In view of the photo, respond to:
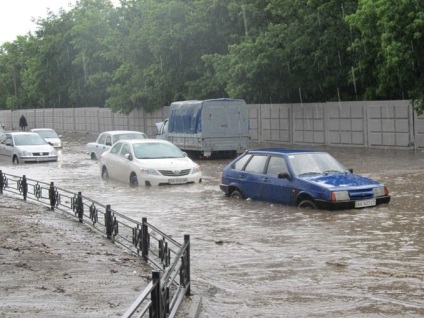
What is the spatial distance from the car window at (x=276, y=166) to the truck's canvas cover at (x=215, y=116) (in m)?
15.8

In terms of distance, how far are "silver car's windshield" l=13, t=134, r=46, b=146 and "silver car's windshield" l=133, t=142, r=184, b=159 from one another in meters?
12.0

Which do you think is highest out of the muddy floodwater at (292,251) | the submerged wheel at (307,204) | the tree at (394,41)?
the tree at (394,41)

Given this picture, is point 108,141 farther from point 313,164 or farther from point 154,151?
point 313,164

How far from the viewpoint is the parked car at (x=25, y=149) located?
104 ft

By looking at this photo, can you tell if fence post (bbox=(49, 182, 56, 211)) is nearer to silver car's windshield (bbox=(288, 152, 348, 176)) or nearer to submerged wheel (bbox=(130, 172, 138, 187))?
silver car's windshield (bbox=(288, 152, 348, 176))

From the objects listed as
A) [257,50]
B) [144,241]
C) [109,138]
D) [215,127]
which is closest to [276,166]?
[144,241]

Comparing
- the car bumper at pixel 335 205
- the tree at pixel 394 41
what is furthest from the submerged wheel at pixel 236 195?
the tree at pixel 394 41

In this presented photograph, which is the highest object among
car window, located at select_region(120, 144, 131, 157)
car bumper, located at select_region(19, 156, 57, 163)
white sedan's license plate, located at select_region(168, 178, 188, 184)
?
car window, located at select_region(120, 144, 131, 157)

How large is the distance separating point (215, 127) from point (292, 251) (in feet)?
70.5

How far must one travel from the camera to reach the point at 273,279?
31.0 feet

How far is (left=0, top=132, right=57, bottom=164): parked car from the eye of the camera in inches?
1254

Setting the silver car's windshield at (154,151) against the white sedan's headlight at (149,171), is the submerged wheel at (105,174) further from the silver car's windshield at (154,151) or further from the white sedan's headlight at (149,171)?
the white sedan's headlight at (149,171)

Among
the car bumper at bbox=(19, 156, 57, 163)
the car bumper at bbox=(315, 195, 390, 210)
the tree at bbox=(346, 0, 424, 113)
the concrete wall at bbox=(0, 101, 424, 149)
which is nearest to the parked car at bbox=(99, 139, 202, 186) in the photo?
the car bumper at bbox=(315, 195, 390, 210)

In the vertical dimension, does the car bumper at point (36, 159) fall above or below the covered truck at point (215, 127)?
below
